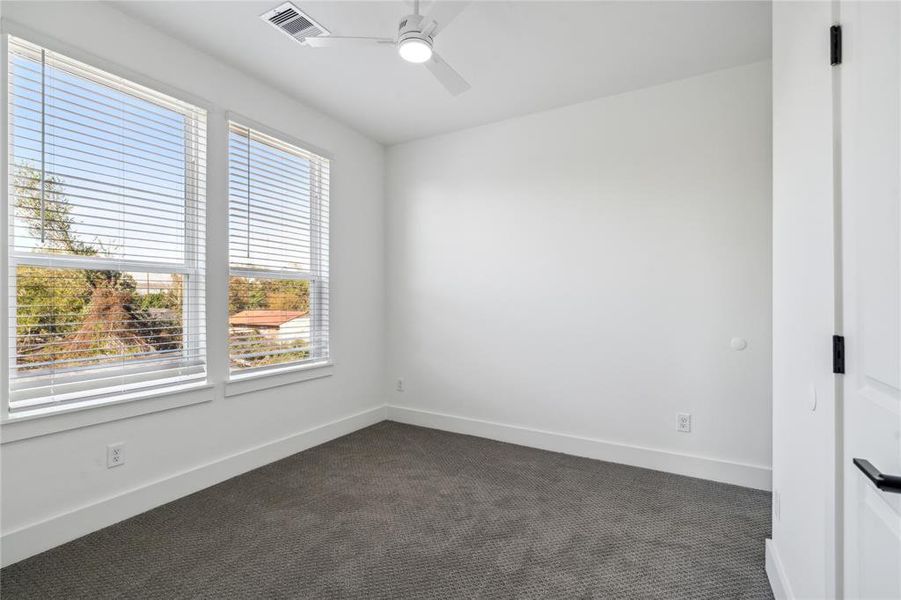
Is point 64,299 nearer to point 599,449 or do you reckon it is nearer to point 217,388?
point 217,388

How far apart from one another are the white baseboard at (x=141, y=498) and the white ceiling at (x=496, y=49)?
8.44ft

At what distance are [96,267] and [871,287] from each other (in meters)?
3.04

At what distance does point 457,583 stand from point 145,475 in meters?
1.82

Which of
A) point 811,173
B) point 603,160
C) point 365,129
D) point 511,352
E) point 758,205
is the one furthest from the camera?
point 365,129

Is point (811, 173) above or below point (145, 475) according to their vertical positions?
above

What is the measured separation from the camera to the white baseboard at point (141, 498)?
1939mm

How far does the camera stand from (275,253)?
10.6ft

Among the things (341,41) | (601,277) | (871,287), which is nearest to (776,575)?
(871,287)

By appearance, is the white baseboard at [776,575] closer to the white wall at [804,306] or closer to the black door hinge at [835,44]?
the white wall at [804,306]

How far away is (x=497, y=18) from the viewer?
231cm

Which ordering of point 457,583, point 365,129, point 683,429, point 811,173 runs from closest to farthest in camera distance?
point 811,173, point 457,583, point 683,429, point 365,129

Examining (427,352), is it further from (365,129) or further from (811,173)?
(811,173)

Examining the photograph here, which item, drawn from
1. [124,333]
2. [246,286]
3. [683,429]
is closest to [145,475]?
[124,333]

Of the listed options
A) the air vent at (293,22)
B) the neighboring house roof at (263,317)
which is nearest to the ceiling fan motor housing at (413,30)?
the air vent at (293,22)
